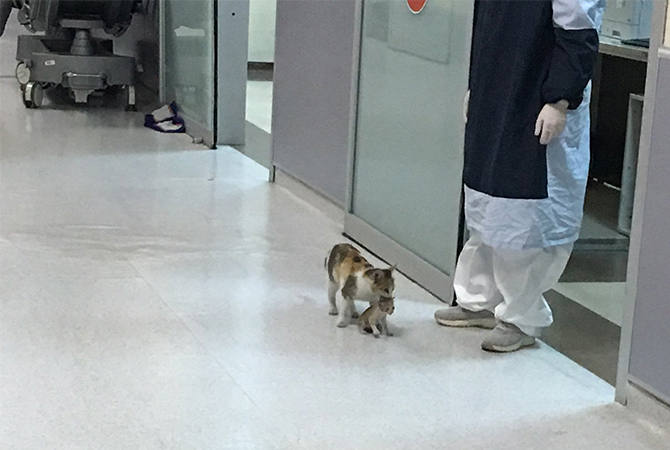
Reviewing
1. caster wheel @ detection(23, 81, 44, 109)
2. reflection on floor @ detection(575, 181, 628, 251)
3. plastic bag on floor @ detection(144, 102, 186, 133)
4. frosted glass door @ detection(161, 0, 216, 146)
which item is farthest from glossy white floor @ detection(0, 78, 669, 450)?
caster wheel @ detection(23, 81, 44, 109)

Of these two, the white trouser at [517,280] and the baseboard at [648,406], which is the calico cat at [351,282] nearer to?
the white trouser at [517,280]

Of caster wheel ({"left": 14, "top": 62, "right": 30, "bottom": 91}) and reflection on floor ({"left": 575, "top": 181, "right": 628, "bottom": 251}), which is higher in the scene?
caster wheel ({"left": 14, "top": 62, "right": 30, "bottom": 91})

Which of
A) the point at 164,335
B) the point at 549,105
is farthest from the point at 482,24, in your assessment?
the point at 164,335

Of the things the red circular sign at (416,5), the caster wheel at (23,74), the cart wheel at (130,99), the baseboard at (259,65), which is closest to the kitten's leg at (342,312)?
the red circular sign at (416,5)

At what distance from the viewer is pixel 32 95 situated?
6.08 metres

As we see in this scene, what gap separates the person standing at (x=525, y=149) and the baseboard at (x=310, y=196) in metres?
1.26

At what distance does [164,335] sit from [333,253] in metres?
0.52

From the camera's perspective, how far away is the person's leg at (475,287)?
294cm

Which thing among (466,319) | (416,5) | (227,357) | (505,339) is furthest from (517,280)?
(416,5)

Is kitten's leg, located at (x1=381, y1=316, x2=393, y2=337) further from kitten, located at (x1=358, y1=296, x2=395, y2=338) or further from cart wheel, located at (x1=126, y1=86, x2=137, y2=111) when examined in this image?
cart wheel, located at (x1=126, y1=86, x2=137, y2=111)

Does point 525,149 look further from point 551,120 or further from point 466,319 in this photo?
point 466,319

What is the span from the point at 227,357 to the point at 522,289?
79cm

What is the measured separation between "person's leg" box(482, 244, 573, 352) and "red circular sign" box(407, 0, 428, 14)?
904mm

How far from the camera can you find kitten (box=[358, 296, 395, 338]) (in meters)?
2.84
